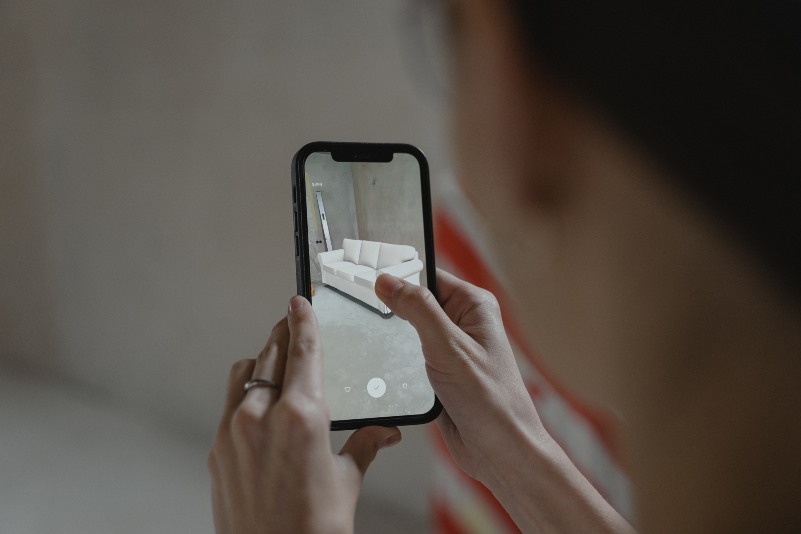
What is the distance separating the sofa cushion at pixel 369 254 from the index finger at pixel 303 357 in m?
0.17

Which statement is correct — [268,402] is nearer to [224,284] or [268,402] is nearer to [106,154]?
[224,284]

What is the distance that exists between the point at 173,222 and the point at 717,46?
939mm

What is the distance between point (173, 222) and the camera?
1.01m

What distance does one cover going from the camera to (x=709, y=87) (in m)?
0.54

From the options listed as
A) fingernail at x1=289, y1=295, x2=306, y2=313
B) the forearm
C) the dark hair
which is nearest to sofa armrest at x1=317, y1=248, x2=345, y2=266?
fingernail at x1=289, y1=295, x2=306, y2=313

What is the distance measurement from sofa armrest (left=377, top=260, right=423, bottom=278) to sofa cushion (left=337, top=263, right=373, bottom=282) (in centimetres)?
2

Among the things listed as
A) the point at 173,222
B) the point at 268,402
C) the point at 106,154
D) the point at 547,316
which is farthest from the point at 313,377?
the point at 106,154

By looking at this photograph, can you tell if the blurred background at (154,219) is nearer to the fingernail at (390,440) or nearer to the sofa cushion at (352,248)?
the sofa cushion at (352,248)

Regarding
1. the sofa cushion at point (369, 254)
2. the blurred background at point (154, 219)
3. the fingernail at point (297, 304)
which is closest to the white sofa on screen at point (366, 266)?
the sofa cushion at point (369, 254)

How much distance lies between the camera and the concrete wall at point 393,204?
0.58 meters

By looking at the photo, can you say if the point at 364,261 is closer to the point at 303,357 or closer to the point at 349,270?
the point at 349,270

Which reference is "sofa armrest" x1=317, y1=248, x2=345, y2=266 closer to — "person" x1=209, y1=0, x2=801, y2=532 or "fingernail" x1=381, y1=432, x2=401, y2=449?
"person" x1=209, y1=0, x2=801, y2=532

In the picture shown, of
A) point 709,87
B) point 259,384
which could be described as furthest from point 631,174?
point 259,384

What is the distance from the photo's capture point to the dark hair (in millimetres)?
471
